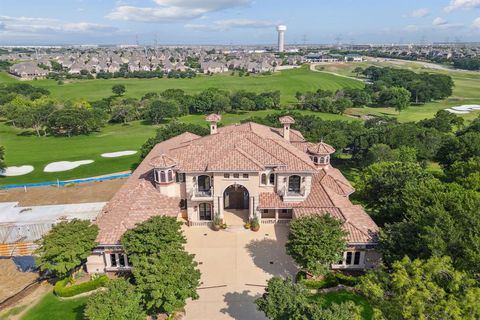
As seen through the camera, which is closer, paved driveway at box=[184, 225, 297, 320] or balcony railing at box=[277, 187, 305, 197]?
paved driveway at box=[184, 225, 297, 320]

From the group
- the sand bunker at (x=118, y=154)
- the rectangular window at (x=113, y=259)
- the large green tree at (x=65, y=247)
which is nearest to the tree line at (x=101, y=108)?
the sand bunker at (x=118, y=154)

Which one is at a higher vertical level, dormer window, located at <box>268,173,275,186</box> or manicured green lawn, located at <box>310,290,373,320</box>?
dormer window, located at <box>268,173,275,186</box>

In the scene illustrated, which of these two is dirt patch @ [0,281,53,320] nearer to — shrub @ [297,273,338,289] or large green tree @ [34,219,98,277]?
large green tree @ [34,219,98,277]

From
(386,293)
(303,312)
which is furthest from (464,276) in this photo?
(303,312)

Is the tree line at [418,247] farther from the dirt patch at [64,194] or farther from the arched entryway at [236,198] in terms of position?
the dirt patch at [64,194]

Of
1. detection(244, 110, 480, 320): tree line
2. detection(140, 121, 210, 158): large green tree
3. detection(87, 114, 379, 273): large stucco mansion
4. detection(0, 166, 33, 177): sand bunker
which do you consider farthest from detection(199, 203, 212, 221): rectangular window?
detection(0, 166, 33, 177): sand bunker

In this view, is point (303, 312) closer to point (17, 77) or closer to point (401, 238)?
point (401, 238)
